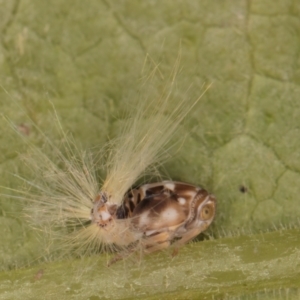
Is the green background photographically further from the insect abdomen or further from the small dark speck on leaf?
the insect abdomen

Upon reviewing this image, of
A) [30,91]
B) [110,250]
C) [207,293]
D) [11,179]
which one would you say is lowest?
[207,293]

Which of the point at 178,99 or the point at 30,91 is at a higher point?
the point at 30,91

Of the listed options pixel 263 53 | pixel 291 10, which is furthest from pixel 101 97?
pixel 291 10

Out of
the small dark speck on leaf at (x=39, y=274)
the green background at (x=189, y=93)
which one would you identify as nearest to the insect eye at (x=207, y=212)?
the green background at (x=189, y=93)

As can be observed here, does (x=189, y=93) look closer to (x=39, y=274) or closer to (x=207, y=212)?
(x=207, y=212)

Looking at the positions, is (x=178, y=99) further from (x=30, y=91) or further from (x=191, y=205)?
(x=30, y=91)

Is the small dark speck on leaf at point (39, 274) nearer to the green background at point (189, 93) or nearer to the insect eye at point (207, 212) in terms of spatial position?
the green background at point (189, 93)

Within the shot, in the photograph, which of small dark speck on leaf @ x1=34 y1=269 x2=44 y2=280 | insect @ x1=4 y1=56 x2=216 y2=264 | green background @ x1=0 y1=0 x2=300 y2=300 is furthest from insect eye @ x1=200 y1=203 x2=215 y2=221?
small dark speck on leaf @ x1=34 y1=269 x2=44 y2=280
